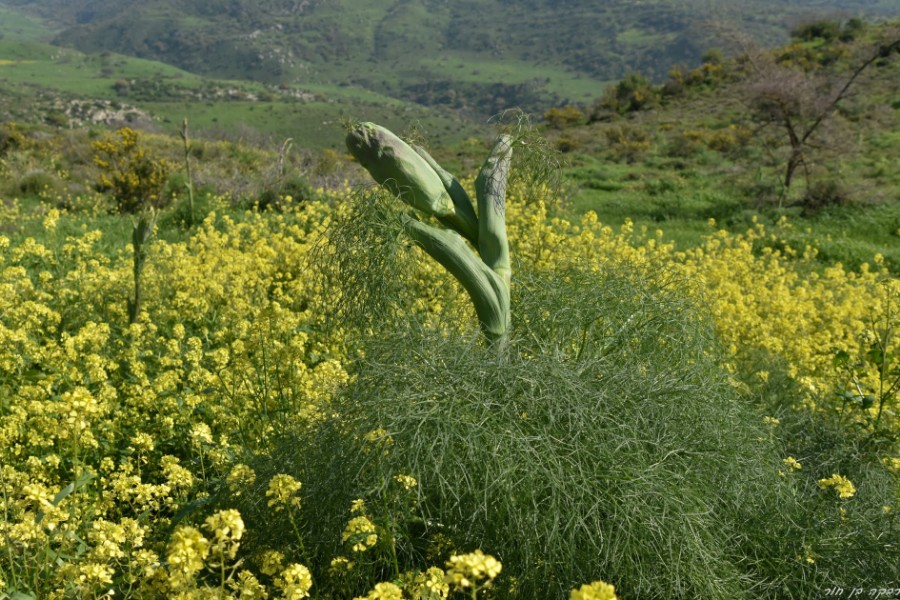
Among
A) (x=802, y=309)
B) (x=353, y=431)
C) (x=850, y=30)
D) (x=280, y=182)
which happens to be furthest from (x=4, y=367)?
(x=850, y=30)

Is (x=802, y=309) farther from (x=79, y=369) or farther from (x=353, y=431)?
(x=79, y=369)

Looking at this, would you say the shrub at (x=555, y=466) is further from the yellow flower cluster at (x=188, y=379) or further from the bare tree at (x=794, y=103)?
the bare tree at (x=794, y=103)

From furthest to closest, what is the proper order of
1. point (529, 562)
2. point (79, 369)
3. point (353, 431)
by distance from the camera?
1. point (79, 369)
2. point (353, 431)
3. point (529, 562)

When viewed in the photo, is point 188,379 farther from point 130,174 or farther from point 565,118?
point 565,118

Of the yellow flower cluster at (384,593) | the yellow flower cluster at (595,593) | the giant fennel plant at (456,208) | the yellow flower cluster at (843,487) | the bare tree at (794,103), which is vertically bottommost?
the yellow flower cluster at (843,487)

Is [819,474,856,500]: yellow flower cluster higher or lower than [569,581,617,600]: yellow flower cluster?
lower

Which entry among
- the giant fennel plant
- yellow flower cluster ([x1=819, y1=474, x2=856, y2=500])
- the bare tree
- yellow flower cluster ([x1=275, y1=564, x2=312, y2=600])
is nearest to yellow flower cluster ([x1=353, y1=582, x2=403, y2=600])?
yellow flower cluster ([x1=275, y1=564, x2=312, y2=600])

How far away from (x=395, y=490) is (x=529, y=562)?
0.47 meters

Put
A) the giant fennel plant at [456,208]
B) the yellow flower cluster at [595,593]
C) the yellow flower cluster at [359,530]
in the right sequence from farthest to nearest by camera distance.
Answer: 1. the giant fennel plant at [456,208]
2. the yellow flower cluster at [359,530]
3. the yellow flower cluster at [595,593]

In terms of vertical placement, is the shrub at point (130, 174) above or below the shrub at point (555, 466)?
below

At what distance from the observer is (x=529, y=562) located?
2.10 m

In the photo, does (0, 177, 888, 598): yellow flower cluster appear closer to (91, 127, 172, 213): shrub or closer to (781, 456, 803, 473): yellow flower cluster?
(781, 456, 803, 473): yellow flower cluster

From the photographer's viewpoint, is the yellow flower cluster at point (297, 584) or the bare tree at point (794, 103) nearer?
the yellow flower cluster at point (297, 584)

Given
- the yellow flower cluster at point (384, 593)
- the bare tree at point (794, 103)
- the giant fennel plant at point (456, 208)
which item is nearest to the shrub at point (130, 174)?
the giant fennel plant at point (456, 208)
